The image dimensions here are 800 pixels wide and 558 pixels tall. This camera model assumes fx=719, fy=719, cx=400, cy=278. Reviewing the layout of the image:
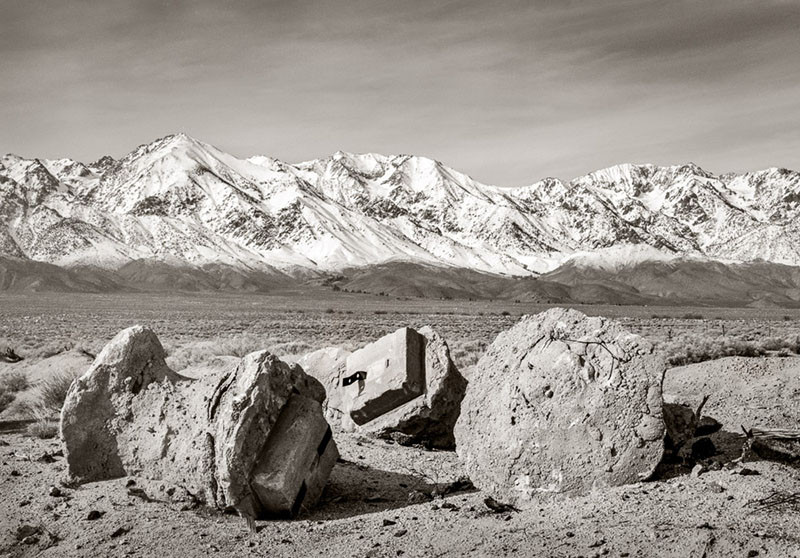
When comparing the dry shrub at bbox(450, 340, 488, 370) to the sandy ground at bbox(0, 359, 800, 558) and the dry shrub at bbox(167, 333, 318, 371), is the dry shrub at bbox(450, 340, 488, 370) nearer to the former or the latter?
the dry shrub at bbox(167, 333, 318, 371)

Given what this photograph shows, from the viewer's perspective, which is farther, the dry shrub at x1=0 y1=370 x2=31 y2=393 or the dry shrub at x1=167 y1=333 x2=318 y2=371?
the dry shrub at x1=167 y1=333 x2=318 y2=371

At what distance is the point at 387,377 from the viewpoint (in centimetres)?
1120

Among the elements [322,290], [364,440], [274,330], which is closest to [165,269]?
[322,290]

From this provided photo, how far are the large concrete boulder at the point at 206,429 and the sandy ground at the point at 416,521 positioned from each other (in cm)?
25

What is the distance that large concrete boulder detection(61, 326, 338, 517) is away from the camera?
23.4 feet

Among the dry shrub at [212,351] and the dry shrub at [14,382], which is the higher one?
the dry shrub at [212,351]

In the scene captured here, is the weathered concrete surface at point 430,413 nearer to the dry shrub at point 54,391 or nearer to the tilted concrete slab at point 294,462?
the tilted concrete slab at point 294,462

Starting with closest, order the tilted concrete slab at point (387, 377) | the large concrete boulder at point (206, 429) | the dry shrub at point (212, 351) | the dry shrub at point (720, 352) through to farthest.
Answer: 1. the large concrete boulder at point (206, 429)
2. the tilted concrete slab at point (387, 377)
3. the dry shrub at point (720, 352)
4. the dry shrub at point (212, 351)

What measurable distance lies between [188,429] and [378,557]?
2744 mm

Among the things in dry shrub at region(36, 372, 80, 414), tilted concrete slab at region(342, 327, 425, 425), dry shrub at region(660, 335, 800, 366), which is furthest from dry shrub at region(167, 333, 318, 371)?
dry shrub at region(660, 335, 800, 366)

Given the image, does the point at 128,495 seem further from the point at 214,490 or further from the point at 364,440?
the point at 364,440

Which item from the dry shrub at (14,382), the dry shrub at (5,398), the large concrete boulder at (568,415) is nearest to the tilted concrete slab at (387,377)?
the large concrete boulder at (568,415)

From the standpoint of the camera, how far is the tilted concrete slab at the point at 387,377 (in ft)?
36.1

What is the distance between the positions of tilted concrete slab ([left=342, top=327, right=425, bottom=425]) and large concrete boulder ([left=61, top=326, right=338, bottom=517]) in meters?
2.97
